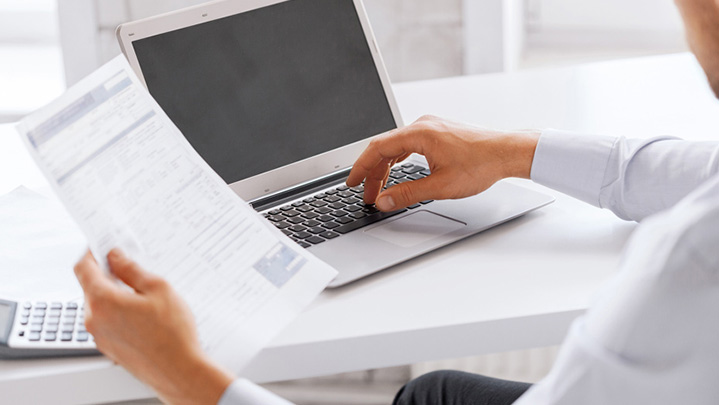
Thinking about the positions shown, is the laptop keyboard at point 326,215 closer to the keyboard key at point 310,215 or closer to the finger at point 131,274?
the keyboard key at point 310,215

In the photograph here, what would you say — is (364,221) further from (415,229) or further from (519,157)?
(519,157)

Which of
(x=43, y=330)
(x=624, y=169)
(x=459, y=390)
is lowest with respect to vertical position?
(x=459, y=390)

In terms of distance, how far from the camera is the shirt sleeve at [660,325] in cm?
44

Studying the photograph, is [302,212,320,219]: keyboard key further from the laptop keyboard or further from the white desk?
the white desk

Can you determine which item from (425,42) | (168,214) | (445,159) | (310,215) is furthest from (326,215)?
(425,42)

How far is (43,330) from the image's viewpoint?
2.22 feet

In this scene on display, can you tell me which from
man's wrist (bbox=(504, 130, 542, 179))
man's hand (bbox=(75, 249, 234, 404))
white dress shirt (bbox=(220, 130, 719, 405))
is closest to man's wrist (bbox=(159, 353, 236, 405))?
man's hand (bbox=(75, 249, 234, 404))

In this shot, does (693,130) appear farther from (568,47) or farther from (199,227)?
(568,47)

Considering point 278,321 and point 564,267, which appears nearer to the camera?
point 278,321

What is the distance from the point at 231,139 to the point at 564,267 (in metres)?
0.42

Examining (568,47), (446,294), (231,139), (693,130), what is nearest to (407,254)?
(446,294)

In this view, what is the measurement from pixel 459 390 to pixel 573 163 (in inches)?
12.2

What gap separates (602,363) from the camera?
0.45 meters

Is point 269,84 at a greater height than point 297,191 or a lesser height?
greater
